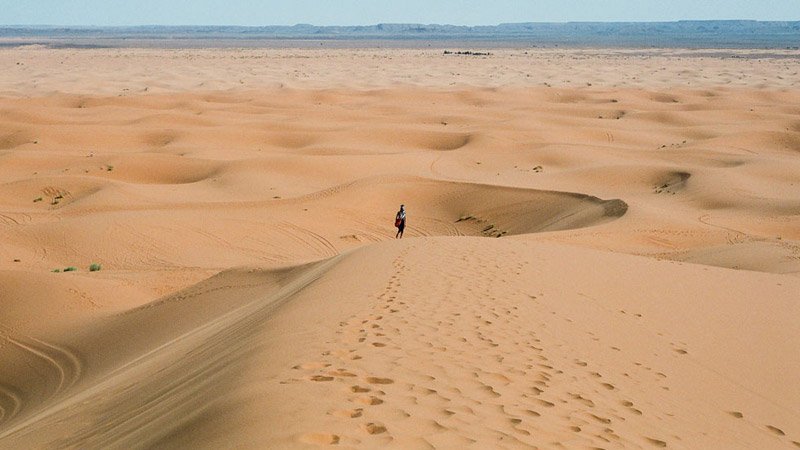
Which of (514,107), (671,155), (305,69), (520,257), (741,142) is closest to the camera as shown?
(520,257)

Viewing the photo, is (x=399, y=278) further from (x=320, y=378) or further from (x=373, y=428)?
(x=373, y=428)

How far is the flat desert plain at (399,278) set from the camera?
592 cm

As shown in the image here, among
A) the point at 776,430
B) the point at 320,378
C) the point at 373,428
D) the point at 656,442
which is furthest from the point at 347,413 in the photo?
the point at 776,430

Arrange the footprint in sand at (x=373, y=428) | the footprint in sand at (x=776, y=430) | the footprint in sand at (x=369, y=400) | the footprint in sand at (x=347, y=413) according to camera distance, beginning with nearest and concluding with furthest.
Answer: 1. the footprint in sand at (x=373, y=428)
2. the footprint in sand at (x=347, y=413)
3. the footprint in sand at (x=369, y=400)
4. the footprint in sand at (x=776, y=430)

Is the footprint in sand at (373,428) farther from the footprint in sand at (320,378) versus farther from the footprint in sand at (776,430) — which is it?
the footprint in sand at (776,430)

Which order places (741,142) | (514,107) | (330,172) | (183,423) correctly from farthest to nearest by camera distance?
(514,107)
(741,142)
(330,172)
(183,423)

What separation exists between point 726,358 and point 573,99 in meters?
47.3

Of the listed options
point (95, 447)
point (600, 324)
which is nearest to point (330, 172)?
point (600, 324)

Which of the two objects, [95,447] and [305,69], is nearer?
[95,447]

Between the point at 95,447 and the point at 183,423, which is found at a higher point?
the point at 183,423

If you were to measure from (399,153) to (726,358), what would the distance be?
80.5ft

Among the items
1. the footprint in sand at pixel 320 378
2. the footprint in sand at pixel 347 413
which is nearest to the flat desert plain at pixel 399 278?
the footprint in sand at pixel 347 413

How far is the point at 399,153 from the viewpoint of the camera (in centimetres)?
3256

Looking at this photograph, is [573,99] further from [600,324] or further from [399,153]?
[600,324]
